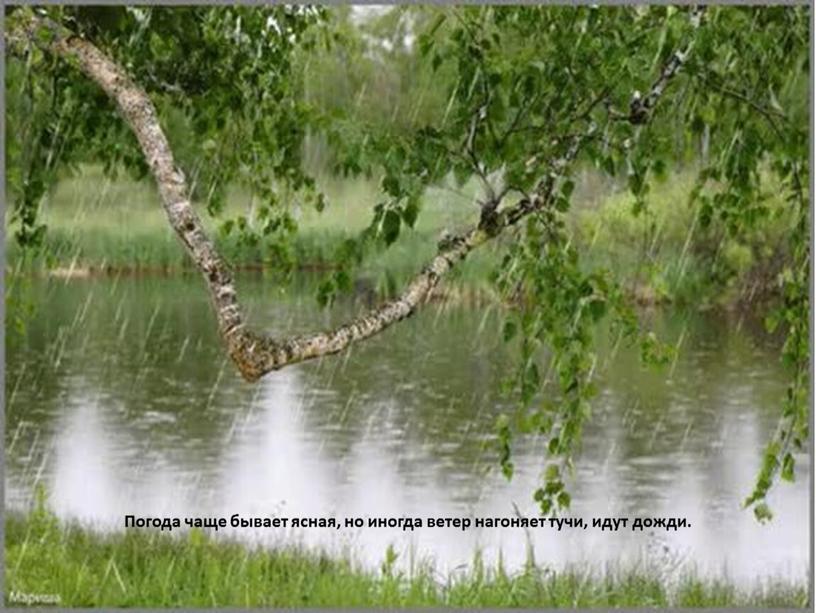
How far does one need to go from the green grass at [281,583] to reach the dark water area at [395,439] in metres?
0.73

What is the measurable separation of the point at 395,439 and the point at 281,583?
31.7 ft

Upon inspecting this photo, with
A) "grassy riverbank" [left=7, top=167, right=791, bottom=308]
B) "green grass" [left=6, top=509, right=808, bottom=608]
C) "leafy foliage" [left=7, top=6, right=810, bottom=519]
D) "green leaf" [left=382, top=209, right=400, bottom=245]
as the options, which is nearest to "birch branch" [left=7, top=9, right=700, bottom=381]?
"leafy foliage" [left=7, top=6, right=810, bottom=519]

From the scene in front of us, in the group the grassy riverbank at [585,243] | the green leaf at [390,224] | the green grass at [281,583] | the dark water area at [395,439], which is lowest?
the green grass at [281,583]

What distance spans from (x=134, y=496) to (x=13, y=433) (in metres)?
4.15

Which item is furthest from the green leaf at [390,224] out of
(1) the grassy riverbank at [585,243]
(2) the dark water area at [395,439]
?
(1) the grassy riverbank at [585,243]

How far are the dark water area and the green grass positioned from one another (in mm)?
730

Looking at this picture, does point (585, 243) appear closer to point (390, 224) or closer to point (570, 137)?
point (570, 137)

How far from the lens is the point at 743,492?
1500cm

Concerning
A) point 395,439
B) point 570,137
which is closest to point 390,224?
point 570,137

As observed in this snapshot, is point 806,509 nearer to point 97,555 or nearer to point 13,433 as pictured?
point 97,555

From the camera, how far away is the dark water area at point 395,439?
485 inches

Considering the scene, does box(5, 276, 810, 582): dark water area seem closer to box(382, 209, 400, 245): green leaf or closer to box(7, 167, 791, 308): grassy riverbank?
box(7, 167, 791, 308): grassy riverbank

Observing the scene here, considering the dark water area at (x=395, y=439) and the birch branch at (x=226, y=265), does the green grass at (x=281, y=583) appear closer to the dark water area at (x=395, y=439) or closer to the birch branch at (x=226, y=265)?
the dark water area at (x=395, y=439)

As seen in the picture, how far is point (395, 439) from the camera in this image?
704 inches
